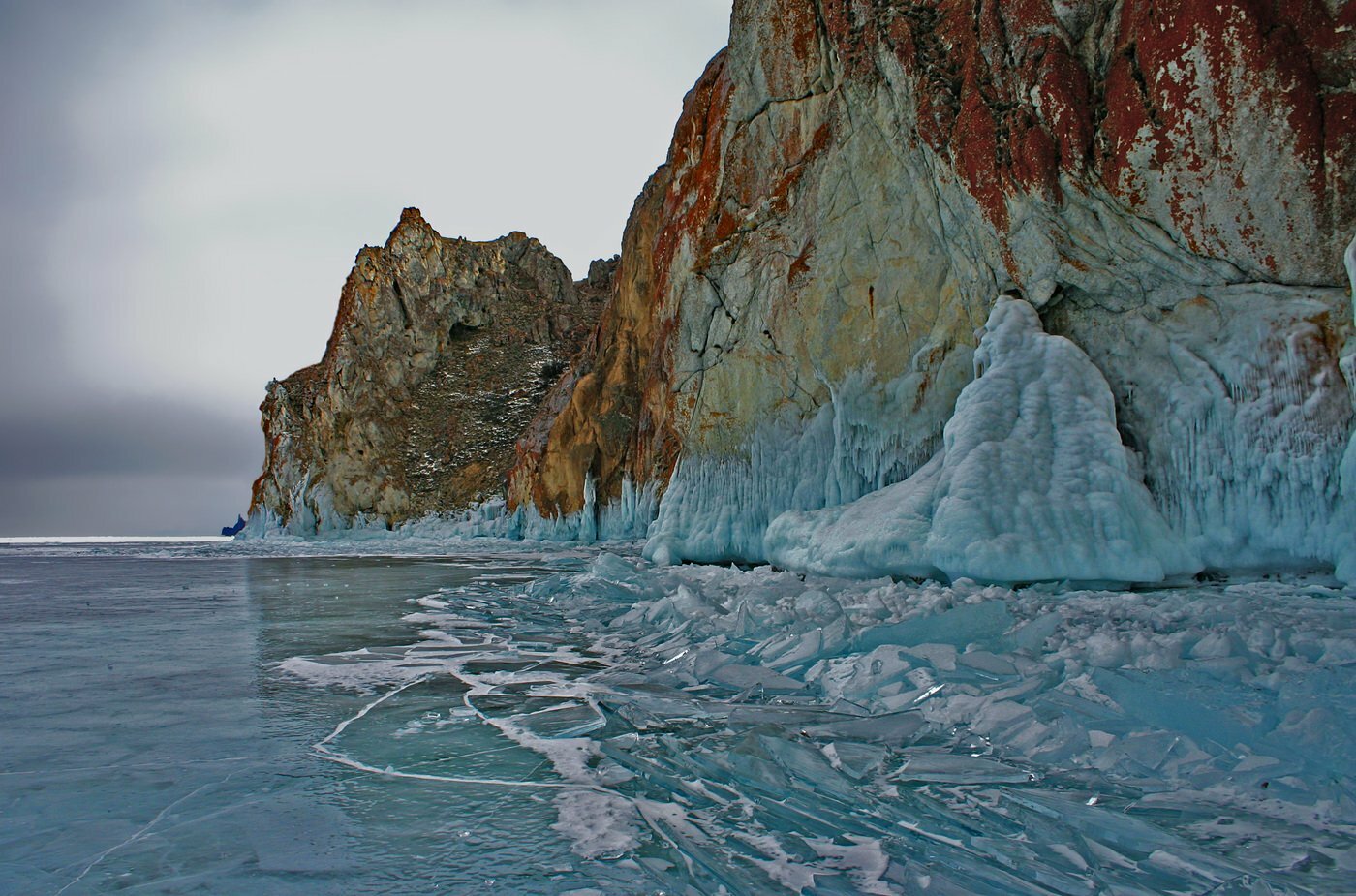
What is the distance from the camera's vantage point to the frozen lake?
224 centimetres

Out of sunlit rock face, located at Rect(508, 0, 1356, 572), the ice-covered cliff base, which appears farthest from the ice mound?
sunlit rock face, located at Rect(508, 0, 1356, 572)

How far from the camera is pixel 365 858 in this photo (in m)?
2.30

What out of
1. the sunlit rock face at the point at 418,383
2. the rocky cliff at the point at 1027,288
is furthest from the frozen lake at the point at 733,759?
the sunlit rock face at the point at 418,383

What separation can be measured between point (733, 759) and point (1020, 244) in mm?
8700

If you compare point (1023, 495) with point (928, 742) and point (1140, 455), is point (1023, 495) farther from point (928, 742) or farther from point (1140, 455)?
point (928, 742)

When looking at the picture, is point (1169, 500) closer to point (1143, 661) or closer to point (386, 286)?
point (1143, 661)

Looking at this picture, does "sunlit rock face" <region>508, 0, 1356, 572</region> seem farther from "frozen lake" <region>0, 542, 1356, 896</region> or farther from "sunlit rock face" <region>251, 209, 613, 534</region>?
"sunlit rock face" <region>251, 209, 613, 534</region>

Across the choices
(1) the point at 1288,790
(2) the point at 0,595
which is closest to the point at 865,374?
(1) the point at 1288,790

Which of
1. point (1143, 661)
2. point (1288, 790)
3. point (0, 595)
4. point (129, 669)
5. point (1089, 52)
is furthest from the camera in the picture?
point (0, 595)

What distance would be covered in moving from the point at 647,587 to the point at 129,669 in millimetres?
5501

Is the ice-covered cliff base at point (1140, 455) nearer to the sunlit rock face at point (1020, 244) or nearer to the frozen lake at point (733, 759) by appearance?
the sunlit rock face at point (1020, 244)

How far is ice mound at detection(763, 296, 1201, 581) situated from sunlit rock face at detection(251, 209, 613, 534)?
149ft

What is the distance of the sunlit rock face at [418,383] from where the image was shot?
52719 mm

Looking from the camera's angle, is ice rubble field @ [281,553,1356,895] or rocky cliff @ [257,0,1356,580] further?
rocky cliff @ [257,0,1356,580]
